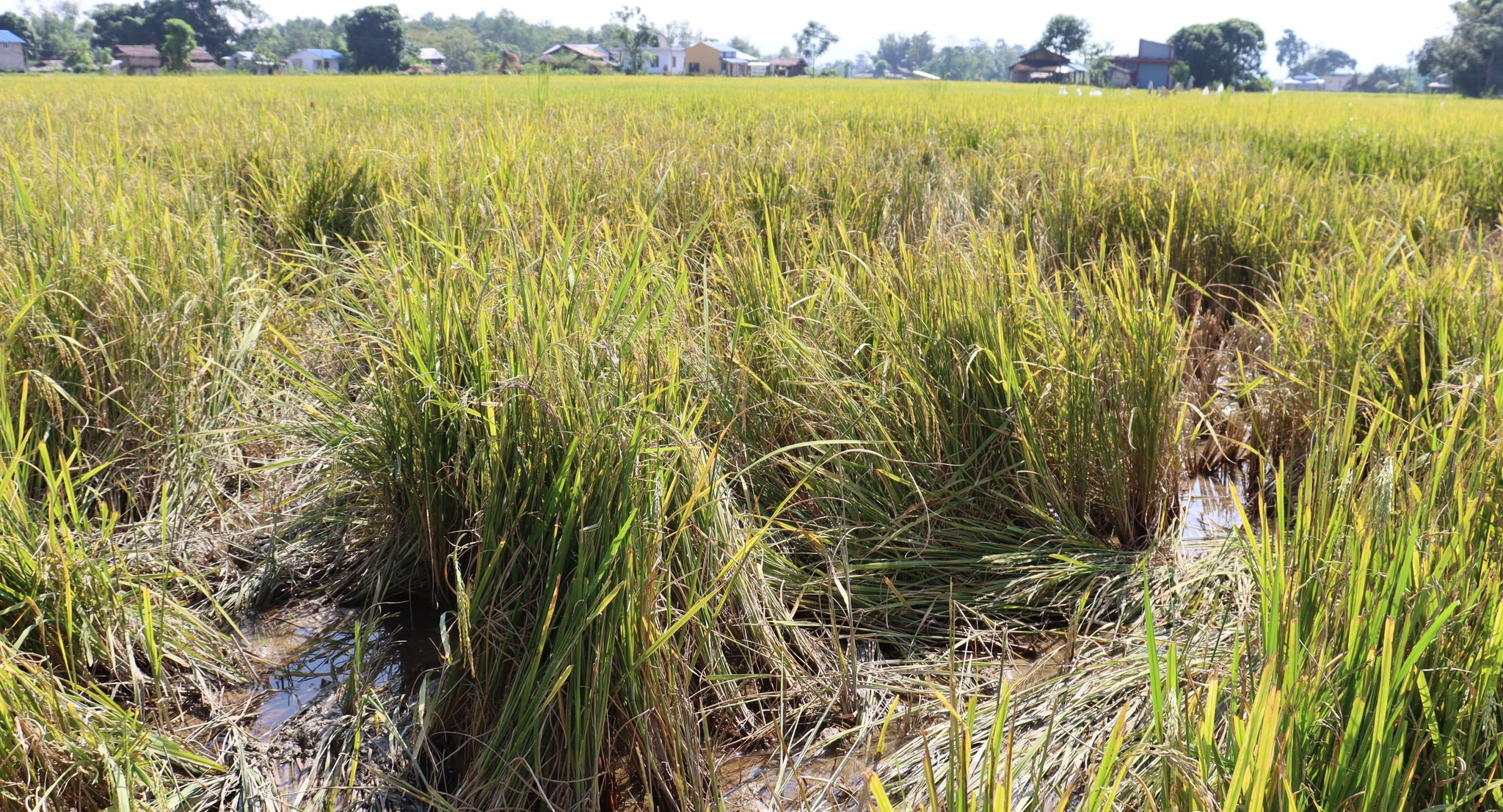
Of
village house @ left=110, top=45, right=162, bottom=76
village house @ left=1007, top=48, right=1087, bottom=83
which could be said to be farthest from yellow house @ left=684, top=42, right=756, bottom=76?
village house @ left=110, top=45, right=162, bottom=76

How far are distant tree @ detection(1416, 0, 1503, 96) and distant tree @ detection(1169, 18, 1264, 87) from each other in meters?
9.90

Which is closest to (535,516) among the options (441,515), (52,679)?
(441,515)

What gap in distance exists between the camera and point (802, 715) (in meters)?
1.63

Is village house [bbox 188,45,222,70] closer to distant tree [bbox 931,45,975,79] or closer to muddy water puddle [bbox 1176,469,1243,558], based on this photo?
muddy water puddle [bbox 1176,469,1243,558]

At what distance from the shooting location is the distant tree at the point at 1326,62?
131m

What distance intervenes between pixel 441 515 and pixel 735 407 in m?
0.73

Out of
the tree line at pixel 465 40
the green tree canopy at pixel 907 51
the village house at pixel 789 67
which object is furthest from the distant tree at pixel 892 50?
the village house at pixel 789 67

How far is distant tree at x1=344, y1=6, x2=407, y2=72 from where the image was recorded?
66.2 metres

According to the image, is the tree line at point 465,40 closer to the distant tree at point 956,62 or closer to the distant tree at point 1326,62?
the distant tree at point 956,62

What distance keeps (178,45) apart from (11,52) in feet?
90.8

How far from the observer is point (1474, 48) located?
43.2m

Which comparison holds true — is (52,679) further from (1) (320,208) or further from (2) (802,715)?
(1) (320,208)

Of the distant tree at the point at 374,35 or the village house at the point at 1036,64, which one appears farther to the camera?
the distant tree at the point at 374,35

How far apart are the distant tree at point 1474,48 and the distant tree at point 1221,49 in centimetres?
990
